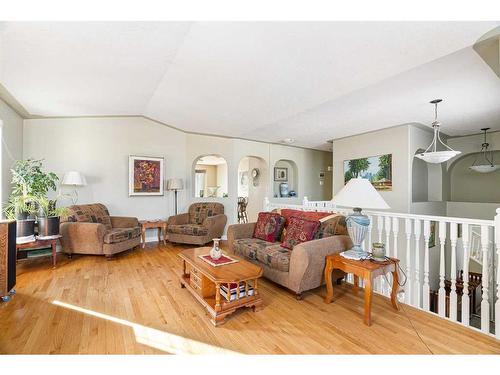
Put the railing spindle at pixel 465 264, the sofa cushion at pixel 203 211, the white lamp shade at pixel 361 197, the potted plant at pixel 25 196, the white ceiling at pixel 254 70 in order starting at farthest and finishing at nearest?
the sofa cushion at pixel 203 211 → the potted plant at pixel 25 196 → the white lamp shade at pixel 361 197 → the railing spindle at pixel 465 264 → the white ceiling at pixel 254 70

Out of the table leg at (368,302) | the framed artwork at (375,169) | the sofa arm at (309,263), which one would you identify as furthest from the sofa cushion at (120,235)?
the framed artwork at (375,169)

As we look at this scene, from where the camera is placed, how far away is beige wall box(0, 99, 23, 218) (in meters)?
3.53

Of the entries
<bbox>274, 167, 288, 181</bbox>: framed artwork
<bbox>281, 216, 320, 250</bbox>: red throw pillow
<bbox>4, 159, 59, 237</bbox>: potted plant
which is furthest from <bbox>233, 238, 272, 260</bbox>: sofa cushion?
<bbox>274, 167, 288, 181</bbox>: framed artwork

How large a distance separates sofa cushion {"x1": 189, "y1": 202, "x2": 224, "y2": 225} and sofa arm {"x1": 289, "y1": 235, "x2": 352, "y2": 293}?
304 cm

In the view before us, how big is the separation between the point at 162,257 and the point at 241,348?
8.85 feet

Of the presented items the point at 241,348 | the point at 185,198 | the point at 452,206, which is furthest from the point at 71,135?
the point at 452,206

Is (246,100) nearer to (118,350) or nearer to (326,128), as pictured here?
(326,128)

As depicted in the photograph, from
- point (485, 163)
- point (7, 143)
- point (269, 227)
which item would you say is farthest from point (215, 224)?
point (485, 163)

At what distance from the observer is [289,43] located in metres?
2.13

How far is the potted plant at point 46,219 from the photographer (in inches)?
137

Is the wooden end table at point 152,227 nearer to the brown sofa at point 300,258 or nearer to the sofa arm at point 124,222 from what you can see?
the sofa arm at point 124,222

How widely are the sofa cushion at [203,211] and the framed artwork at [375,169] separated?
10.1ft

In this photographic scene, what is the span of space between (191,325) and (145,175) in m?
3.80

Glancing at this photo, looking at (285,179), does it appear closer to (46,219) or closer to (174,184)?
(174,184)
